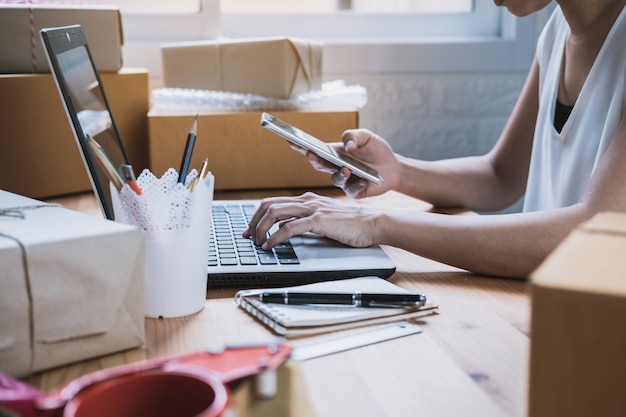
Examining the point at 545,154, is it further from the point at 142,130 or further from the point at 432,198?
the point at 142,130

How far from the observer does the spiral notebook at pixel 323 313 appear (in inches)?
29.9

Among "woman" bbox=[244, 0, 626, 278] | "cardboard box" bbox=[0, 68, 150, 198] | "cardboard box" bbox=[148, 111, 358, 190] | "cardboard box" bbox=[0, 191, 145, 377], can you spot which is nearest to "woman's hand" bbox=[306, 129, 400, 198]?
"woman" bbox=[244, 0, 626, 278]

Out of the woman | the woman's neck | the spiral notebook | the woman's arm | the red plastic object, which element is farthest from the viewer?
the woman's arm

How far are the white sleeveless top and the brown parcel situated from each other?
2.48 ft

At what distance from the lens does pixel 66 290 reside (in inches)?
25.6

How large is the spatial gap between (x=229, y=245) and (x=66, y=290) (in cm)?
37

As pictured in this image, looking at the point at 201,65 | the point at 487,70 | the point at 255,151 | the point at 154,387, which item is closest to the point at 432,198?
the point at 255,151

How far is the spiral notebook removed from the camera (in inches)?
29.9

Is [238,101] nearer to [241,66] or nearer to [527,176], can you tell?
[241,66]

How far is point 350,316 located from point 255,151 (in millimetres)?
712

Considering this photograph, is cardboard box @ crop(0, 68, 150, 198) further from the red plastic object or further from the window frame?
the red plastic object

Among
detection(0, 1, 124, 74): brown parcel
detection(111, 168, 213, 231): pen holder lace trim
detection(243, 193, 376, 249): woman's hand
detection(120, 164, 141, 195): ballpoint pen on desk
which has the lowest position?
detection(243, 193, 376, 249): woman's hand

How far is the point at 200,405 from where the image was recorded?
47 centimetres

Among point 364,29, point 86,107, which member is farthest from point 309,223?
point 364,29
